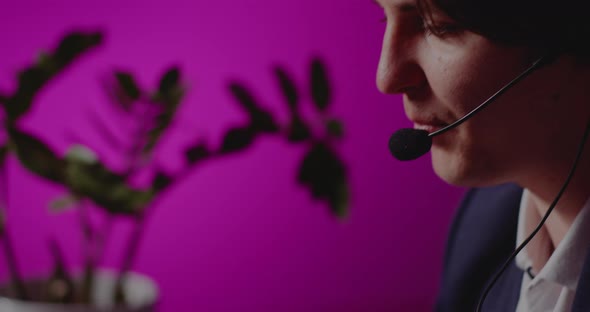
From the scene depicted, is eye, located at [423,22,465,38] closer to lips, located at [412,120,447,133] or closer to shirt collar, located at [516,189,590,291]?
lips, located at [412,120,447,133]

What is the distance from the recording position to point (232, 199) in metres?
1.96

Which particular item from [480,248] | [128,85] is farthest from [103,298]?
[480,248]

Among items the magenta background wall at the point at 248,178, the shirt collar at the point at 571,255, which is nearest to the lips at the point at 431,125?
the shirt collar at the point at 571,255

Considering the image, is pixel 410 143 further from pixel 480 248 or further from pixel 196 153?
pixel 196 153

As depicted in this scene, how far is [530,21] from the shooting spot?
0.65 metres

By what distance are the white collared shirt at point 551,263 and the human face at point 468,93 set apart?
108mm

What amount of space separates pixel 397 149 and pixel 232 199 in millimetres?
1267

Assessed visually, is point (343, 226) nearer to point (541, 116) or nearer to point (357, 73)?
point (357, 73)

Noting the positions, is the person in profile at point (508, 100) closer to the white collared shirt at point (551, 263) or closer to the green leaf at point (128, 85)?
the white collared shirt at point (551, 263)

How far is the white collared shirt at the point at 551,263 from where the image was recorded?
81 cm

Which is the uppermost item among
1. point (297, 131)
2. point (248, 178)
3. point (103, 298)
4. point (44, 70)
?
point (44, 70)

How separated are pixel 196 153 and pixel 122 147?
21 cm

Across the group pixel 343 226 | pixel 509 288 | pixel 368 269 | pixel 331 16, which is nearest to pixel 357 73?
Answer: pixel 331 16

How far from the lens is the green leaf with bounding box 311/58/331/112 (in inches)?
50.6
